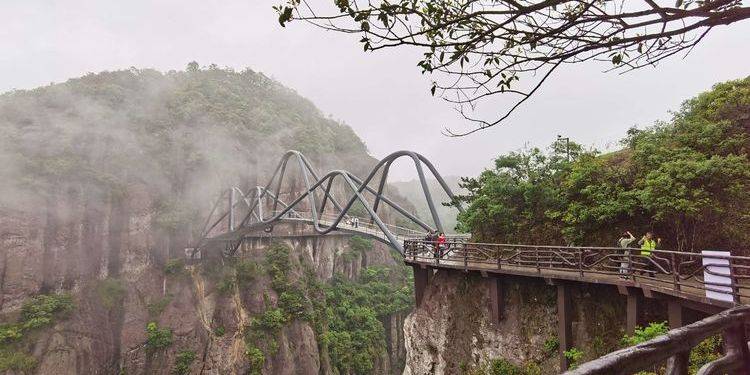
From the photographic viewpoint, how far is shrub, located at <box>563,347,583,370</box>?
852 cm

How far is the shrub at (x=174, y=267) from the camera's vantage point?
39.2m

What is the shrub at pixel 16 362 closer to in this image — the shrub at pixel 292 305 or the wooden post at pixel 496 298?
the shrub at pixel 292 305

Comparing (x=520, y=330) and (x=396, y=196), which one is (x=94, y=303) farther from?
(x=396, y=196)

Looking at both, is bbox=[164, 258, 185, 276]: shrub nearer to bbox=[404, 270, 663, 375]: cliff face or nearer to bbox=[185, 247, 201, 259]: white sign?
bbox=[185, 247, 201, 259]: white sign

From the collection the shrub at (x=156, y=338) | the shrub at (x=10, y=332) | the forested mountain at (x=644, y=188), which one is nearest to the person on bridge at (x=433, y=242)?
the forested mountain at (x=644, y=188)

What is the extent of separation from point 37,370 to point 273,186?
32.3 m

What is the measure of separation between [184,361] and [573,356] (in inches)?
1392

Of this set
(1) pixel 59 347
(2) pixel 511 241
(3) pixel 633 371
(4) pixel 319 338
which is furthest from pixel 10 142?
(3) pixel 633 371

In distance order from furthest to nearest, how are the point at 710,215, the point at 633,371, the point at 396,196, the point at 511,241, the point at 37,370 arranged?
the point at 396,196 < the point at 37,370 < the point at 511,241 < the point at 710,215 < the point at 633,371

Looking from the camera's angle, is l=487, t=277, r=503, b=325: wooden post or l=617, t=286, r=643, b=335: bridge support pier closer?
l=617, t=286, r=643, b=335: bridge support pier

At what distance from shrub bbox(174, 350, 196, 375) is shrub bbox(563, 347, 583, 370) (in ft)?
114

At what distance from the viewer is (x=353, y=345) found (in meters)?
46.8

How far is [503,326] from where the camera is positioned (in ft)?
36.7

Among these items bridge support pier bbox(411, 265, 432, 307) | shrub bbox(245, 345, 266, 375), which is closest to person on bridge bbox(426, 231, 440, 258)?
bridge support pier bbox(411, 265, 432, 307)
